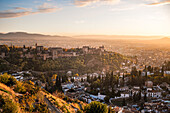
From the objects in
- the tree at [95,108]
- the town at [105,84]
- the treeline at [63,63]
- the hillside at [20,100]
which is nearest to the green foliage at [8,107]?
the hillside at [20,100]

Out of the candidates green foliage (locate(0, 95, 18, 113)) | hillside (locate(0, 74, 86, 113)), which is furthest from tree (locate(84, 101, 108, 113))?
green foliage (locate(0, 95, 18, 113))

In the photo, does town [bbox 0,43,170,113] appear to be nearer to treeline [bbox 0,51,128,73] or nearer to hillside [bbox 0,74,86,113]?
treeline [bbox 0,51,128,73]

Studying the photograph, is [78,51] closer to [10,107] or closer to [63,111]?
[63,111]

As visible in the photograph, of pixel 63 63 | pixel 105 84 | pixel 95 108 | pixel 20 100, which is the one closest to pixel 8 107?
pixel 20 100

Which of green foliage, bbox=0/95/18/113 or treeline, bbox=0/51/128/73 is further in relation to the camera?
treeline, bbox=0/51/128/73

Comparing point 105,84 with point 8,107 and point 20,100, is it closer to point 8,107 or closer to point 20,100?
point 20,100

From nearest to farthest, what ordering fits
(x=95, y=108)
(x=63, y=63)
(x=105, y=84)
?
(x=95, y=108)
(x=105, y=84)
(x=63, y=63)

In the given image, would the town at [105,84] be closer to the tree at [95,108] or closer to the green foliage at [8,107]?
the tree at [95,108]

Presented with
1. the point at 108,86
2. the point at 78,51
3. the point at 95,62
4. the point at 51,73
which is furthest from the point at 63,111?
the point at 78,51

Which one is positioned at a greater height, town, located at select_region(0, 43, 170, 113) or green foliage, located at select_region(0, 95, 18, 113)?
green foliage, located at select_region(0, 95, 18, 113)
